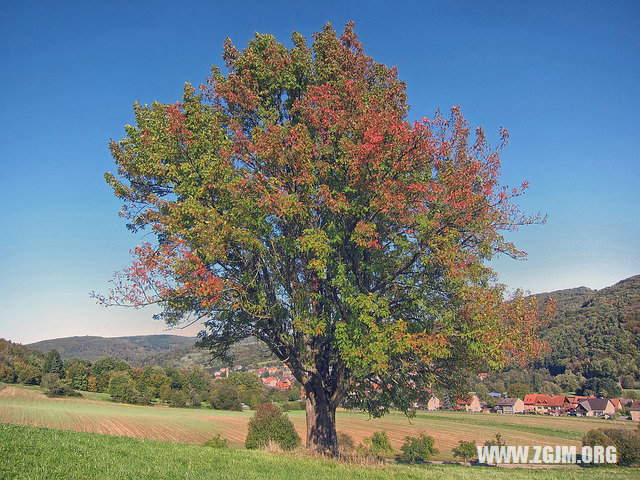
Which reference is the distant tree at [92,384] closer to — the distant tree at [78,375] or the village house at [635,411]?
the distant tree at [78,375]

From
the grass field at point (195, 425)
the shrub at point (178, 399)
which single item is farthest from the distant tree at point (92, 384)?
the shrub at point (178, 399)

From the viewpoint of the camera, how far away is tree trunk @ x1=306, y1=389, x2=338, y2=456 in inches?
734

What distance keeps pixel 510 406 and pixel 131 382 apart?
115 metres

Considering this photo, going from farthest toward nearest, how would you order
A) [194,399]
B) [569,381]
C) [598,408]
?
[569,381] → [598,408] → [194,399]

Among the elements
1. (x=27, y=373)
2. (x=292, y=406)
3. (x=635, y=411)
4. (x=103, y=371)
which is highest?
(x=27, y=373)

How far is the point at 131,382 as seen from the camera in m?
110

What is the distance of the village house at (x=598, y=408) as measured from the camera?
389ft

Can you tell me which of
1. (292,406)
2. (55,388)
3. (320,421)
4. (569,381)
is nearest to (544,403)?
(569,381)

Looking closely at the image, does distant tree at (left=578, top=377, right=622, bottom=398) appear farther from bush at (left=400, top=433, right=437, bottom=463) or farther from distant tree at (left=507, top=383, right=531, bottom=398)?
bush at (left=400, top=433, right=437, bottom=463)

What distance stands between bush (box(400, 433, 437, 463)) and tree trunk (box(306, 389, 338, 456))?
52235 millimetres

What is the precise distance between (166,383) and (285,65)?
11962 cm

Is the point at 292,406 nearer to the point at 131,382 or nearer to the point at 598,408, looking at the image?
the point at 131,382

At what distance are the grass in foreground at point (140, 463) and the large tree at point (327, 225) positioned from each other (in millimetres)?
3318

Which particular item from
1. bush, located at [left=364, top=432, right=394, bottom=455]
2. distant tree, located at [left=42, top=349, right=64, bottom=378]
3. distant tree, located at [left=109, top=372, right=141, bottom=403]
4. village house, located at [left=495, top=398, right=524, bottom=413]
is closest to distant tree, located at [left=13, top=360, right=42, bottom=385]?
distant tree, located at [left=42, top=349, right=64, bottom=378]
